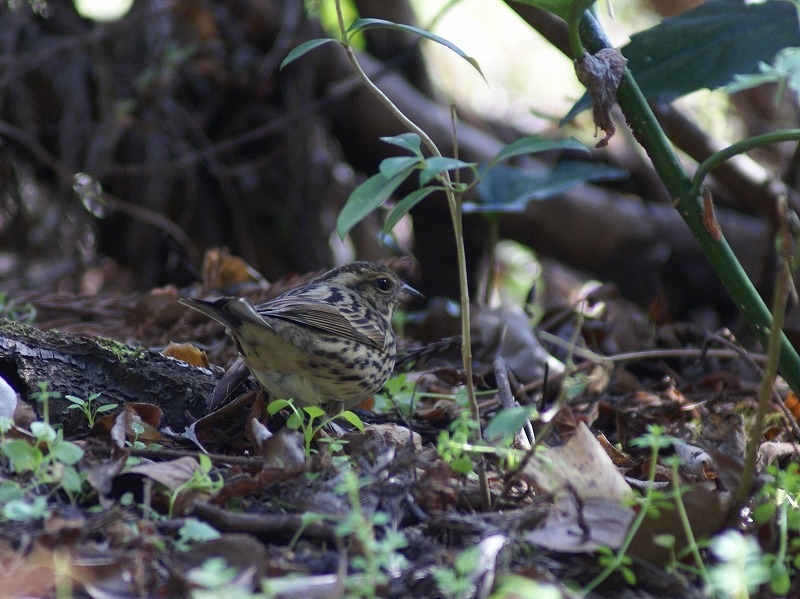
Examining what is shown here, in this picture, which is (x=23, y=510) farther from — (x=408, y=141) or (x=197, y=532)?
(x=408, y=141)

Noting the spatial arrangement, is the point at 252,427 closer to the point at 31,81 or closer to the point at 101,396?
the point at 101,396

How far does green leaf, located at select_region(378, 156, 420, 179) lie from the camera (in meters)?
1.74

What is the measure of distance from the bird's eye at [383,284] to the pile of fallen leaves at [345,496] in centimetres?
75

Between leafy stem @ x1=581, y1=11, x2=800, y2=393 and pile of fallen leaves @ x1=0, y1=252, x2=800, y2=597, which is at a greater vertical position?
leafy stem @ x1=581, y1=11, x2=800, y2=393

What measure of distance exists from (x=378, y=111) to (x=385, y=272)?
78.9 inches

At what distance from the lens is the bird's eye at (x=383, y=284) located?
3504 millimetres

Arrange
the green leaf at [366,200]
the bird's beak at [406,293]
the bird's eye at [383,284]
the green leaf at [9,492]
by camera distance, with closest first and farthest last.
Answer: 1. the green leaf at [9,492]
2. the green leaf at [366,200]
3. the bird's eye at [383,284]
4. the bird's beak at [406,293]

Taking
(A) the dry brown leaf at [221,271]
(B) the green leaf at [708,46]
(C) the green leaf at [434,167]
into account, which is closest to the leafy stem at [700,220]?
(B) the green leaf at [708,46]

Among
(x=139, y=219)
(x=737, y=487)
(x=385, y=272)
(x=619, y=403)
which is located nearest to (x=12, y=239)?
(x=139, y=219)

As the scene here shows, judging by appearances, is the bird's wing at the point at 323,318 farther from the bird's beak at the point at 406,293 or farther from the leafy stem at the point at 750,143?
the leafy stem at the point at 750,143

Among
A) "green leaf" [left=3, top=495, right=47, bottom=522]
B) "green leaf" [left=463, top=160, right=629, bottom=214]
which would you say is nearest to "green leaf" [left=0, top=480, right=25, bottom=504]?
"green leaf" [left=3, top=495, right=47, bottom=522]

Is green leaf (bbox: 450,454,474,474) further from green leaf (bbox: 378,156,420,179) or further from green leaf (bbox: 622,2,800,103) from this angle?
green leaf (bbox: 622,2,800,103)

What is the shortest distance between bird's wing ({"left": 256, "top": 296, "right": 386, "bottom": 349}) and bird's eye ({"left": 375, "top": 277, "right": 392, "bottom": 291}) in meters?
0.41

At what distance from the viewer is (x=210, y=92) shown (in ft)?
17.0
